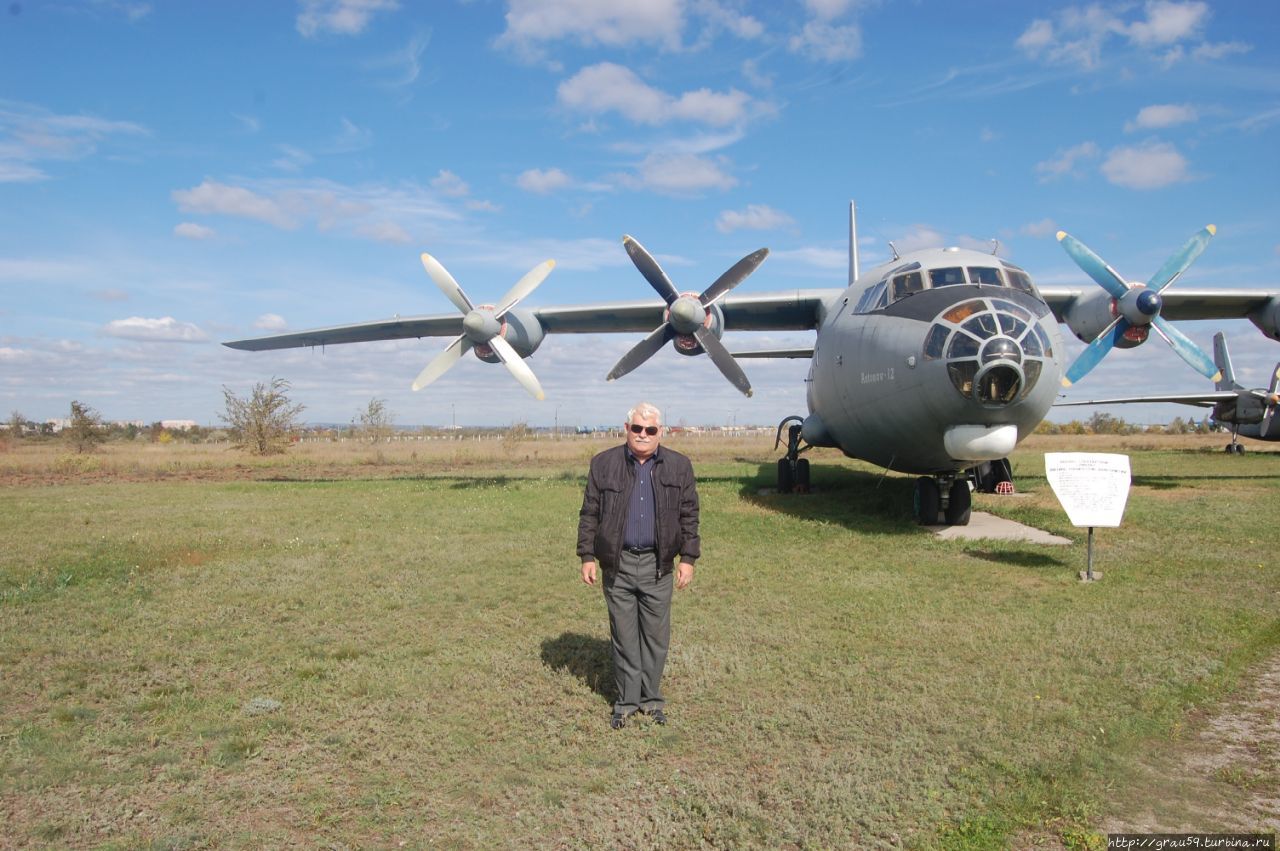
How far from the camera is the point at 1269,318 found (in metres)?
18.1

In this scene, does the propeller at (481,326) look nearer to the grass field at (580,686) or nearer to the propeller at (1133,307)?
the grass field at (580,686)

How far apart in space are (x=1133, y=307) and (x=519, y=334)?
13.9 meters

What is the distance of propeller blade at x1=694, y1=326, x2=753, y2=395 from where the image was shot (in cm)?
1608

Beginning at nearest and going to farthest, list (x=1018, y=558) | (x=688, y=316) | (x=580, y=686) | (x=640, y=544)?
(x=640, y=544), (x=580, y=686), (x=1018, y=558), (x=688, y=316)

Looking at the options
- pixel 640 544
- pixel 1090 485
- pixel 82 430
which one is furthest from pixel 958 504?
pixel 82 430

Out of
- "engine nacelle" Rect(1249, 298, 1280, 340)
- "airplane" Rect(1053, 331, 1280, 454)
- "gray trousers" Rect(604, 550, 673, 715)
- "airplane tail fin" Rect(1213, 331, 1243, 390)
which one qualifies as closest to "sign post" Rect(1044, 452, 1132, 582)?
"gray trousers" Rect(604, 550, 673, 715)

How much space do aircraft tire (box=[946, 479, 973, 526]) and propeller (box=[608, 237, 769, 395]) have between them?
4.53 m

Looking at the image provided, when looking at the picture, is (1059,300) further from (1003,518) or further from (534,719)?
(534,719)

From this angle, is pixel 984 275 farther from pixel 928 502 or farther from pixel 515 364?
pixel 515 364

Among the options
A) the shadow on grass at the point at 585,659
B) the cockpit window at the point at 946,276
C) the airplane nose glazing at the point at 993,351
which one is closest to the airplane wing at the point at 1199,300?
the cockpit window at the point at 946,276

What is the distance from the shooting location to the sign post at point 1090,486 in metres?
8.96

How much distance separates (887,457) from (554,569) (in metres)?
6.09

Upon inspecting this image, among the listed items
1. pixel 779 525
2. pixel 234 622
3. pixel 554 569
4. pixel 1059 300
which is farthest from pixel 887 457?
pixel 234 622

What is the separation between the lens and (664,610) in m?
5.15
